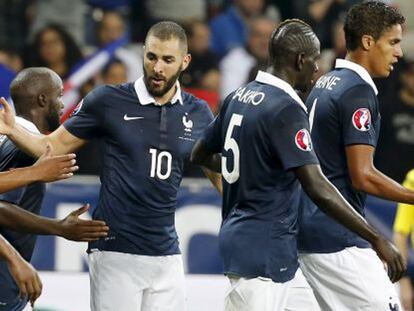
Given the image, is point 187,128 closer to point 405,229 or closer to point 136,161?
point 136,161

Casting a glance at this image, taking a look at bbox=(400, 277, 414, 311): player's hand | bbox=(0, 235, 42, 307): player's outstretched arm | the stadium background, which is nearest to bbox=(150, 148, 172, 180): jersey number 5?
bbox=(0, 235, 42, 307): player's outstretched arm

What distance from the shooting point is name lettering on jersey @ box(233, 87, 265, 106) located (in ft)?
20.6

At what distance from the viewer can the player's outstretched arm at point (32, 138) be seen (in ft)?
21.7

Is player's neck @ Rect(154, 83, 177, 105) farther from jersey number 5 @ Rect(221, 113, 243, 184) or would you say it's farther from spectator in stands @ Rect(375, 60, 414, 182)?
spectator in stands @ Rect(375, 60, 414, 182)

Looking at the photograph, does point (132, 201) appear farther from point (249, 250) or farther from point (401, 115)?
point (401, 115)

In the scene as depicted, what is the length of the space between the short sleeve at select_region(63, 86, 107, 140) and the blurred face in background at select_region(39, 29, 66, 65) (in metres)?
4.61

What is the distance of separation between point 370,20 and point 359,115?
565 millimetres

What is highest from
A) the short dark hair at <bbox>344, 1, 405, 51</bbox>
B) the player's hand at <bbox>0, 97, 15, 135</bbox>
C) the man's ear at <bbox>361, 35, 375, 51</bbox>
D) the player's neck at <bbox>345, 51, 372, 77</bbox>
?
the short dark hair at <bbox>344, 1, 405, 51</bbox>

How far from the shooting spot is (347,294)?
6.70 metres

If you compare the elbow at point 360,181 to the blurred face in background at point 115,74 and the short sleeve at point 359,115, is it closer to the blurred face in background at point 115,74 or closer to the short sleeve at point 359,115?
the short sleeve at point 359,115

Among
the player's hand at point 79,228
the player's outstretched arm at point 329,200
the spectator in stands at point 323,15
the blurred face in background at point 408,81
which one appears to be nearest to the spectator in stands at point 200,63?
the spectator in stands at point 323,15

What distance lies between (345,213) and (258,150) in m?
0.52

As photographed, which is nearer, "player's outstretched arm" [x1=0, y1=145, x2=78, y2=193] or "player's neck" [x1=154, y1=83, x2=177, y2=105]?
"player's outstretched arm" [x1=0, y1=145, x2=78, y2=193]

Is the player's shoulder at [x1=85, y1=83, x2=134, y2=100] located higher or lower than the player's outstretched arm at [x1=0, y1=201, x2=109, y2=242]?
higher
